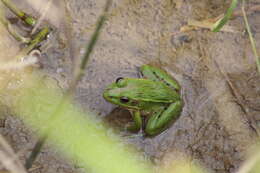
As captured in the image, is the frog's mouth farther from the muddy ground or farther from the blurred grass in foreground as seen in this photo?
the blurred grass in foreground

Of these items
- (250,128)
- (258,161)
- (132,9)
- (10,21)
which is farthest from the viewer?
(132,9)

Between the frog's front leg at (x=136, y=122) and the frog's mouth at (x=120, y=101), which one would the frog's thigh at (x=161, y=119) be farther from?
the frog's mouth at (x=120, y=101)

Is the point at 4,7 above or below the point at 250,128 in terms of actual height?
above

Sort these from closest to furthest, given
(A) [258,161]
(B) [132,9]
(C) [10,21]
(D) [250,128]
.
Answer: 1. (A) [258,161]
2. (D) [250,128]
3. (C) [10,21]
4. (B) [132,9]

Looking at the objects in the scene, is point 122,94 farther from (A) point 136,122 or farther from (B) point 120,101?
(A) point 136,122

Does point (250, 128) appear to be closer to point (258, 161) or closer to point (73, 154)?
point (258, 161)

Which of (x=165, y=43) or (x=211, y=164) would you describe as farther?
(x=165, y=43)

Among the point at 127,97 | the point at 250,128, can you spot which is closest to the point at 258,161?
the point at 250,128

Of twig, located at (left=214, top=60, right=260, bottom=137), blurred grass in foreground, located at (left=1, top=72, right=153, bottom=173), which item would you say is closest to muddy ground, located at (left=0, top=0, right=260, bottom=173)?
twig, located at (left=214, top=60, right=260, bottom=137)
